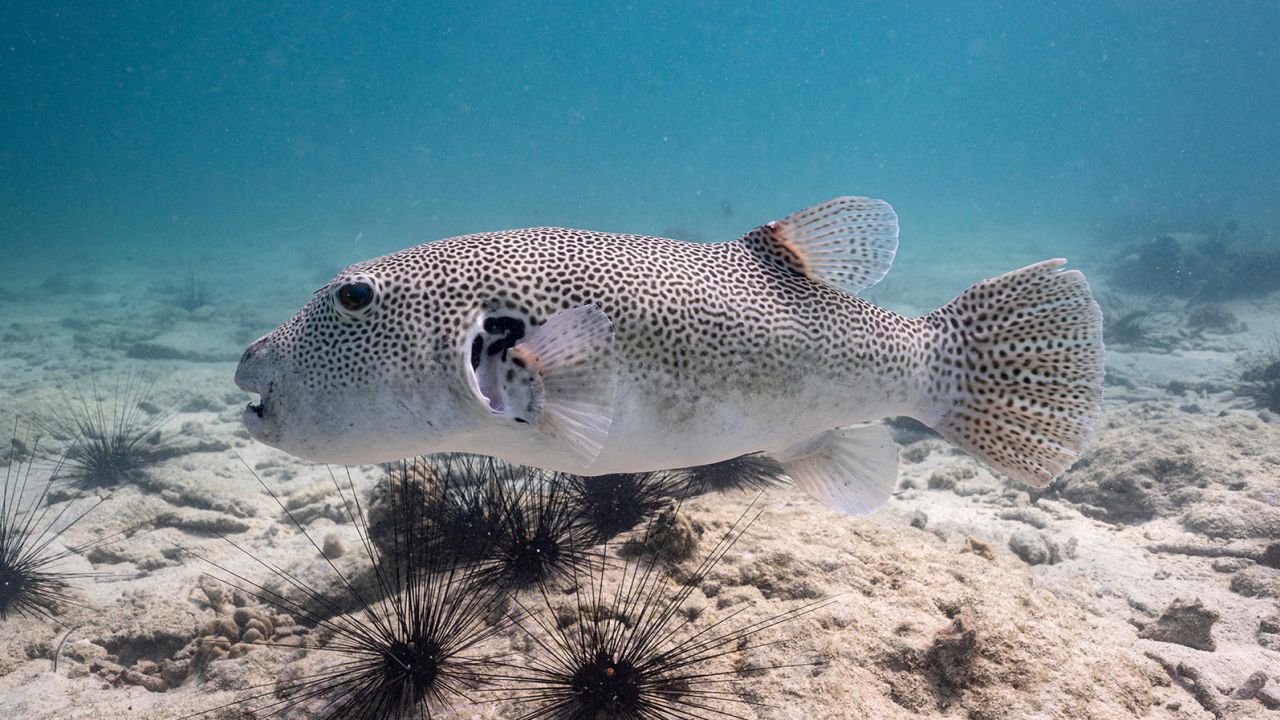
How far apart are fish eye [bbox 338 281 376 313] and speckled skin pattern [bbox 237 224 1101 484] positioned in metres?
0.03

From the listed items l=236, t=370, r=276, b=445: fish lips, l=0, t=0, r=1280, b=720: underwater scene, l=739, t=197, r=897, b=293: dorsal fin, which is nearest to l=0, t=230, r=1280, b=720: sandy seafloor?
l=0, t=0, r=1280, b=720: underwater scene

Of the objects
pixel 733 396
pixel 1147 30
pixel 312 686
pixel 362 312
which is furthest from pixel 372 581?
pixel 1147 30

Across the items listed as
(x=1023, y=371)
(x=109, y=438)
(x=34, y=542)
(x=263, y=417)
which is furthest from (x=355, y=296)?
(x=109, y=438)

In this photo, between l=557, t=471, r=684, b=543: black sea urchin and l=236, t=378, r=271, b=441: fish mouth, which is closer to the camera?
l=236, t=378, r=271, b=441: fish mouth

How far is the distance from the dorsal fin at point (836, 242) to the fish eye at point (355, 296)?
1.66 m

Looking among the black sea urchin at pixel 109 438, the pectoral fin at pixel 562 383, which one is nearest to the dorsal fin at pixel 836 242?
the pectoral fin at pixel 562 383

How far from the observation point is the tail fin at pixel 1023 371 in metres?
2.73

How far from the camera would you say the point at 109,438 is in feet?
27.1

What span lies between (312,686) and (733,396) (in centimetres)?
223

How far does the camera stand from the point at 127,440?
8492 millimetres

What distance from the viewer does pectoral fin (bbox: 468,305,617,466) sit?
6.86 ft

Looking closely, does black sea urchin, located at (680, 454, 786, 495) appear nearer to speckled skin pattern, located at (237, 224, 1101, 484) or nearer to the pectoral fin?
speckled skin pattern, located at (237, 224, 1101, 484)

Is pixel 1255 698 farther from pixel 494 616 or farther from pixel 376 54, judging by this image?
pixel 376 54

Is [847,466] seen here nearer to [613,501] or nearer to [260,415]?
[613,501]
